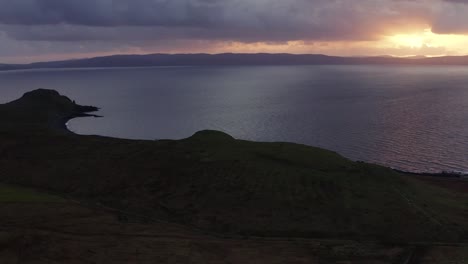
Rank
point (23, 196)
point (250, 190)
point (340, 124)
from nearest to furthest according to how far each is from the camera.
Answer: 1. point (23, 196)
2. point (250, 190)
3. point (340, 124)

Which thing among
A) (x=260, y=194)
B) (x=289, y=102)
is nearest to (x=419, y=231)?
(x=260, y=194)

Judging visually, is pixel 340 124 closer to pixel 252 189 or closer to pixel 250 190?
pixel 252 189

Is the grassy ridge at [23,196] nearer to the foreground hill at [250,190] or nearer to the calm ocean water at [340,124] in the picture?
the foreground hill at [250,190]

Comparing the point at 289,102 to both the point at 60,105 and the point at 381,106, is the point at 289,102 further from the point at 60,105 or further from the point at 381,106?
the point at 60,105

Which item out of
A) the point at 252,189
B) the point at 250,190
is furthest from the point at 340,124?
the point at 250,190

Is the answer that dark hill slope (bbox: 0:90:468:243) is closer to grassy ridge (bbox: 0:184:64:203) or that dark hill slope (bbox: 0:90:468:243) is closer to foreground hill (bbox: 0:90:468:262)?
foreground hill (bbox: 0:90:468:262)

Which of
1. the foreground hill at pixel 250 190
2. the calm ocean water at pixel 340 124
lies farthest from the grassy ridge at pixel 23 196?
the calm ocean water at pixel 340 124

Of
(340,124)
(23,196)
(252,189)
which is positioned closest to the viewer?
(23,196)
